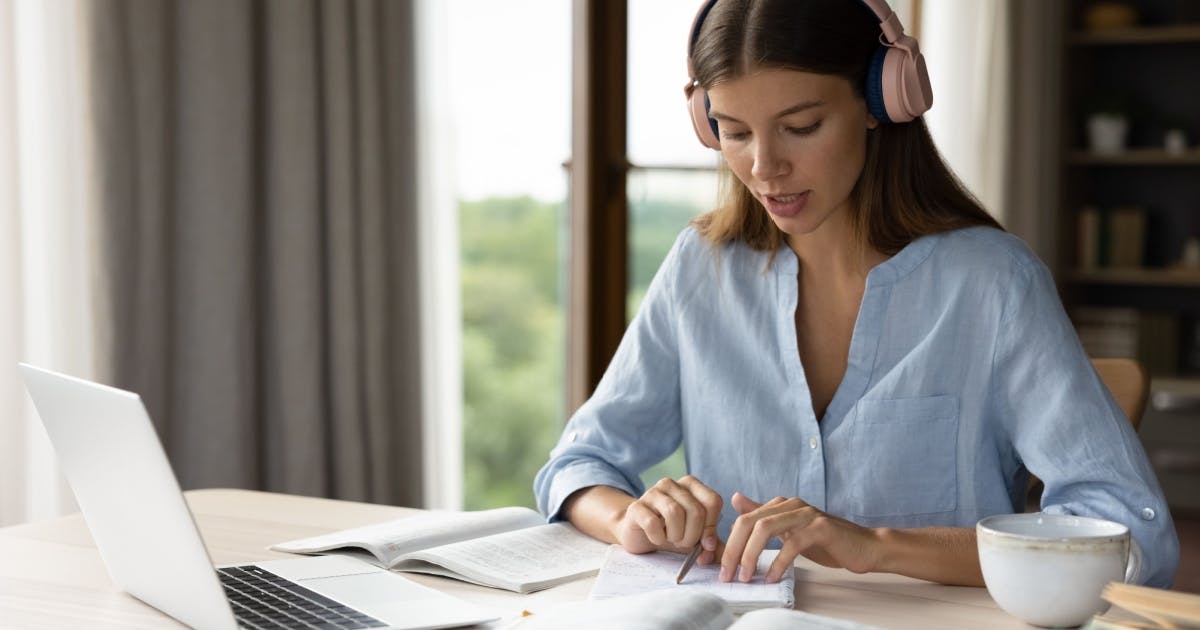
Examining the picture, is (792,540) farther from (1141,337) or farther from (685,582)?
(1141,337)

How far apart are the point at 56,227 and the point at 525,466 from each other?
1.56 m

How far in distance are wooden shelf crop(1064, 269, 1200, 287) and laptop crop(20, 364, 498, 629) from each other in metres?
3.70

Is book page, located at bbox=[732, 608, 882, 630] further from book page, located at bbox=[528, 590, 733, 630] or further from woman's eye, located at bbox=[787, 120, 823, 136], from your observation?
woman's eye, located at bbox=[787, 120, 823, 136]

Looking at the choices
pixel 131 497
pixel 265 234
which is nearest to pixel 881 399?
pixel 131 497

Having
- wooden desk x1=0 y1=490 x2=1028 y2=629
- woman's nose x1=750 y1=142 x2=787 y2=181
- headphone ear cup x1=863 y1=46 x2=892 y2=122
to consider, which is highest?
headphone ear cup x1=863 y1=46 x2=892 y2=122

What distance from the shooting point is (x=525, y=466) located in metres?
3.53

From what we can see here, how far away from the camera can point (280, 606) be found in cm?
101

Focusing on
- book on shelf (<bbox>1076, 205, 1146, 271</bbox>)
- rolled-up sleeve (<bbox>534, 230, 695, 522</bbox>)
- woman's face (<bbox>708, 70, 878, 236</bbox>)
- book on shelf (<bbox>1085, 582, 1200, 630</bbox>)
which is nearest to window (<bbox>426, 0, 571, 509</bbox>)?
rolled-up sleeve (<bbox>534, 230, 695, 522</bbox>)

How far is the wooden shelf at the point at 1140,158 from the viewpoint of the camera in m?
4.16

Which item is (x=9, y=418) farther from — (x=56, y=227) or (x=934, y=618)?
(x=934, y=618)

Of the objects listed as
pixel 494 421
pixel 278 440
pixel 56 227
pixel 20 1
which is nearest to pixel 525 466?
pixel 494 421

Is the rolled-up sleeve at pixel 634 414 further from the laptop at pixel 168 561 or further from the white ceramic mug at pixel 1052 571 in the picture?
the white ceramic mug at pixel 1052 571

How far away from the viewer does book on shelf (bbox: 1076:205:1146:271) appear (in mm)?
4367

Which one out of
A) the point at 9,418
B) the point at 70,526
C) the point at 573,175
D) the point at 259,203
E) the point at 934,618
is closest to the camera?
the point at 934,618
